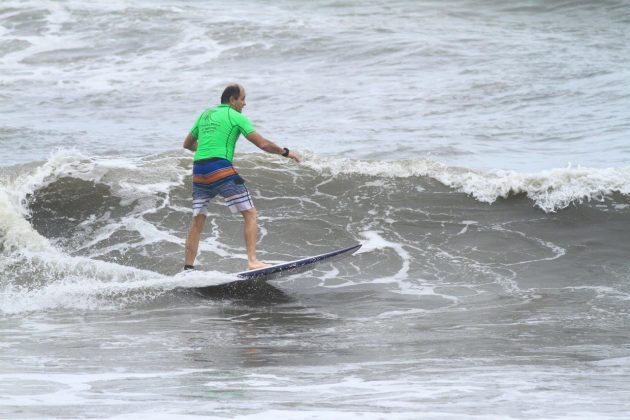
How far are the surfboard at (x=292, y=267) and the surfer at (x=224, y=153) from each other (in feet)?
0.26

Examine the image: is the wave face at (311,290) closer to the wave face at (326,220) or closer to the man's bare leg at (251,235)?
the wave face at (326,220)

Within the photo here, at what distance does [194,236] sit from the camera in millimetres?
8586

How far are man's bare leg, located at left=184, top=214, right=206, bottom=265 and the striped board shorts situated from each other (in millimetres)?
84

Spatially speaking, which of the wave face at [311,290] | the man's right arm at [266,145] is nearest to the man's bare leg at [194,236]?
the wave face at [311,290]

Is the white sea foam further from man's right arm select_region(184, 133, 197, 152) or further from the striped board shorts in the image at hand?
man's right arm select_region(184, 133, 197, 152)

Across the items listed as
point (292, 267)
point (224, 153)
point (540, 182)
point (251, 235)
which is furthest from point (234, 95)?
point (540, 182)

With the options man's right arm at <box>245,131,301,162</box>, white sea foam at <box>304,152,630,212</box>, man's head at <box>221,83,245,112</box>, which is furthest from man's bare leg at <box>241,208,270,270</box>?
white sea foam at <box>304,152,630,212</box>

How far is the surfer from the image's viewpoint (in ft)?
26.9

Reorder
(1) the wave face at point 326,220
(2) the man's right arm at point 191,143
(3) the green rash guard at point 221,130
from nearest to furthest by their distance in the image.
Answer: (3) the green rash guard at point 221,130, (2) the man's right arm at point 191,143, (1) the wave face at point 326,220

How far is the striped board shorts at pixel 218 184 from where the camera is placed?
8289mm

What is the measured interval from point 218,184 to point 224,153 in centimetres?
27

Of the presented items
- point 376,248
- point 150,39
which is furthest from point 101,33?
point 376,248

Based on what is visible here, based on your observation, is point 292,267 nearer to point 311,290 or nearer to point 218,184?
point 311,290

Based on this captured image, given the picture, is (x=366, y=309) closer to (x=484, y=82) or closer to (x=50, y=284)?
Answer: (x=50, y=284)
